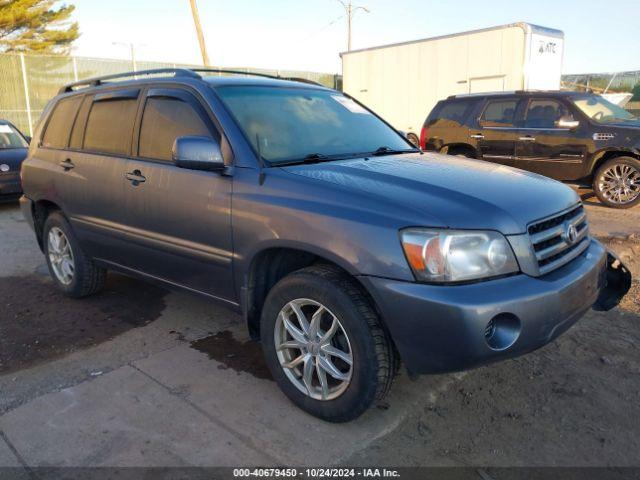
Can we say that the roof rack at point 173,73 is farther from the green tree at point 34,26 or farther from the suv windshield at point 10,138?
the green tree at point 34,26

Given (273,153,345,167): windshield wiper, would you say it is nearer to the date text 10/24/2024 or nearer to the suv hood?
the suv hood

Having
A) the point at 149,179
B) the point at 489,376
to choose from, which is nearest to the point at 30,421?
the point at 149,179

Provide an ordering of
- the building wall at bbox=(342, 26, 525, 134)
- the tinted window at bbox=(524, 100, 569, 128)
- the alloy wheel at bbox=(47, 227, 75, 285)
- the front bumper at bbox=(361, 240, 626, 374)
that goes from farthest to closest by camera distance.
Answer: the building wall at bbox=(342, 26, 525, 134)
the tinted window at bbox=(524, 100, 569, 128)
the alloy wheel at bbox=(47, 227, 75, 285)
the front bumper at bbox=(361, 240, 626, 374)

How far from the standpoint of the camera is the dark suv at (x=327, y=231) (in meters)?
2.40

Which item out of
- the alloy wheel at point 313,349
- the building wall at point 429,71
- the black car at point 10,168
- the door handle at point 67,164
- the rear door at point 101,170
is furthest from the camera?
the building wall at point 429,71

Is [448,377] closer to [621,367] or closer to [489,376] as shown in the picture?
[489,376]

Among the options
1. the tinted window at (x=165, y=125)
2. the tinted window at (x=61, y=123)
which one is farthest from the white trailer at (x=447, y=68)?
the tinted window at (x=165, y=125)

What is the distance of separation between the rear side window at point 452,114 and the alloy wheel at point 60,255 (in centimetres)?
735

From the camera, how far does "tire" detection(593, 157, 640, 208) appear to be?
8352 mm

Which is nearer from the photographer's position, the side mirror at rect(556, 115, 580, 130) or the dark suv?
the dark suv

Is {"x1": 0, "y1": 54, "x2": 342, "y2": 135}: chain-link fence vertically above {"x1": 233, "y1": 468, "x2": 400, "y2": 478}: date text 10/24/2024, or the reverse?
{"x1": 0, "y1": 54, "x2": 342, "y2": 135}: chain-link fence

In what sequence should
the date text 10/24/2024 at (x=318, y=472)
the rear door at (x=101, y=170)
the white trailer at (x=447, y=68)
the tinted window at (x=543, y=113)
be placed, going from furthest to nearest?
1. the white trailer at (x=447, y=68)
2. the tinted window at (x=543, y=113)
3. the rear door at (x=101, y=170)
4. the date text 10/24/2024 at (x=318, y=472)

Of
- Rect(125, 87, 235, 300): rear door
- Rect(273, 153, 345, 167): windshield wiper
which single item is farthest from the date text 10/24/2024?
Rect(273, 153, 345, 167): windshield wiper

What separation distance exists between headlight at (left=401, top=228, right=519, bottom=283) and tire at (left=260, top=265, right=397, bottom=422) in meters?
0.36
